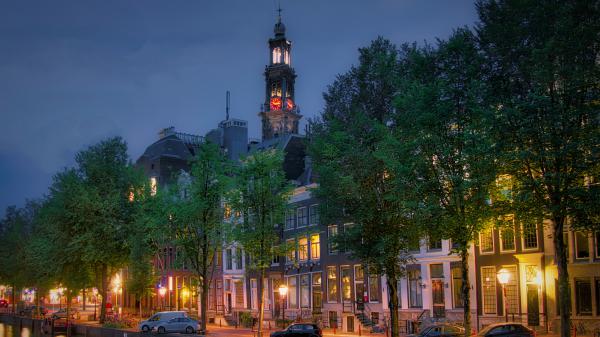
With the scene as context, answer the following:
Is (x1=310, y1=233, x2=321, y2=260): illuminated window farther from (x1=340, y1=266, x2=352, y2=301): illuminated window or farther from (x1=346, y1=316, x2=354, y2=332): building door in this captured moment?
(x1=346, y1=316, x2=354, y2=332): building door

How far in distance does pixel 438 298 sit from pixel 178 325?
24082mm

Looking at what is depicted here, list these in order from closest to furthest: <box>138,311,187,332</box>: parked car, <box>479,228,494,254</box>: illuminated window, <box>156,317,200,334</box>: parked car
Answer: <box>479,228,494,254</box>: illuminated window → <box>156,317,200,334</box>: parked car → <box>138,311,187,332</box>: parked car

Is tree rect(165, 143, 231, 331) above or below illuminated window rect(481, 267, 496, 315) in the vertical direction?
above

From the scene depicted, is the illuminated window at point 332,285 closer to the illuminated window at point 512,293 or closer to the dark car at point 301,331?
the dark car at point 301,331

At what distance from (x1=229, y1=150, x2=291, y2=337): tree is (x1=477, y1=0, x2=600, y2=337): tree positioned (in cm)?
1956

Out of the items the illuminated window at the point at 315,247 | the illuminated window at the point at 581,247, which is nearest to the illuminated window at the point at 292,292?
the illuminated window at the point at 315,247

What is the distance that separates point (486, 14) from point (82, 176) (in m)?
50.1

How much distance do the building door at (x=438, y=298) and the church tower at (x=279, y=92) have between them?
125951 mm

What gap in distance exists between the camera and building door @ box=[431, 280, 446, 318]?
→ 5216cm

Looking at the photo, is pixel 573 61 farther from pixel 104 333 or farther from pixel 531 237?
pixel 104 333

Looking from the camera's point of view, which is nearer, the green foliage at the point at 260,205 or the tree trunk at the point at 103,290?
the green foliage at the point at 260,205

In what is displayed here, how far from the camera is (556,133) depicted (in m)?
32.7

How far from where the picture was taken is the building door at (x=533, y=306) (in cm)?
4556

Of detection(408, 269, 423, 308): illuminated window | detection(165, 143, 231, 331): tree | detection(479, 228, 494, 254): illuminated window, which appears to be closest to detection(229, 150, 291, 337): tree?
detection(165, 143, 231, 331): tree
